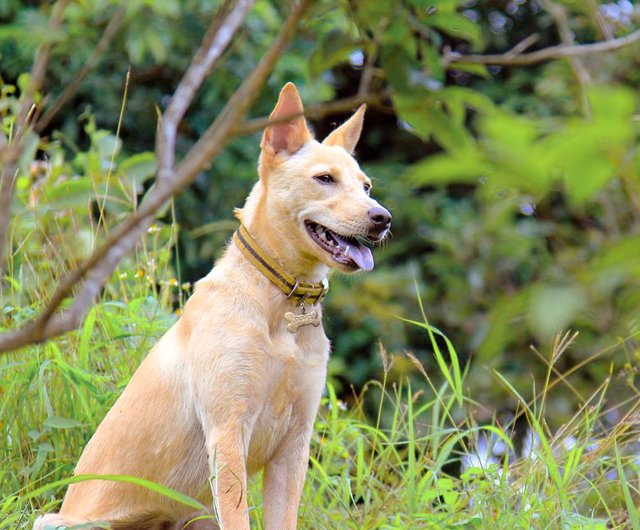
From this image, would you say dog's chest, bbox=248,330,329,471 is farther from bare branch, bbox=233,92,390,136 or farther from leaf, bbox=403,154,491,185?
leaf, bbox=403,154,491,185

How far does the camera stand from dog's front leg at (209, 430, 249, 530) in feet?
9.25

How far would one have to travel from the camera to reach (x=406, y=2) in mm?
1103

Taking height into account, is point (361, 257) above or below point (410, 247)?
above

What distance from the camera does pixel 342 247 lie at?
3115 millimetres

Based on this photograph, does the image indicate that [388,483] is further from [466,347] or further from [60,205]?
[466,347]

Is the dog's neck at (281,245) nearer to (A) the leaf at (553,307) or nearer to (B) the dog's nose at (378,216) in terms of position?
(B) the dog's nose at (378,216)

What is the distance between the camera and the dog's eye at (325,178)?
325 cm

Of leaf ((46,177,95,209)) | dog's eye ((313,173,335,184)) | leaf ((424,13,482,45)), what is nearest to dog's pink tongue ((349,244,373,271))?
dog's eye ((313,173,335,184))

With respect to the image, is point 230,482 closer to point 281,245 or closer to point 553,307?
point 281,245

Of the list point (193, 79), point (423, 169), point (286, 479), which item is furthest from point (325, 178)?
point (423, 169)

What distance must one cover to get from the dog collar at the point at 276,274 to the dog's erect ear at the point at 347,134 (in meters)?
0.57

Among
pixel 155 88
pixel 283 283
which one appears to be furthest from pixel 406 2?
pixel 155 88

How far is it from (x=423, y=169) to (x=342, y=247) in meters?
2.28

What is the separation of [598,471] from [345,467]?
0.98 meters
